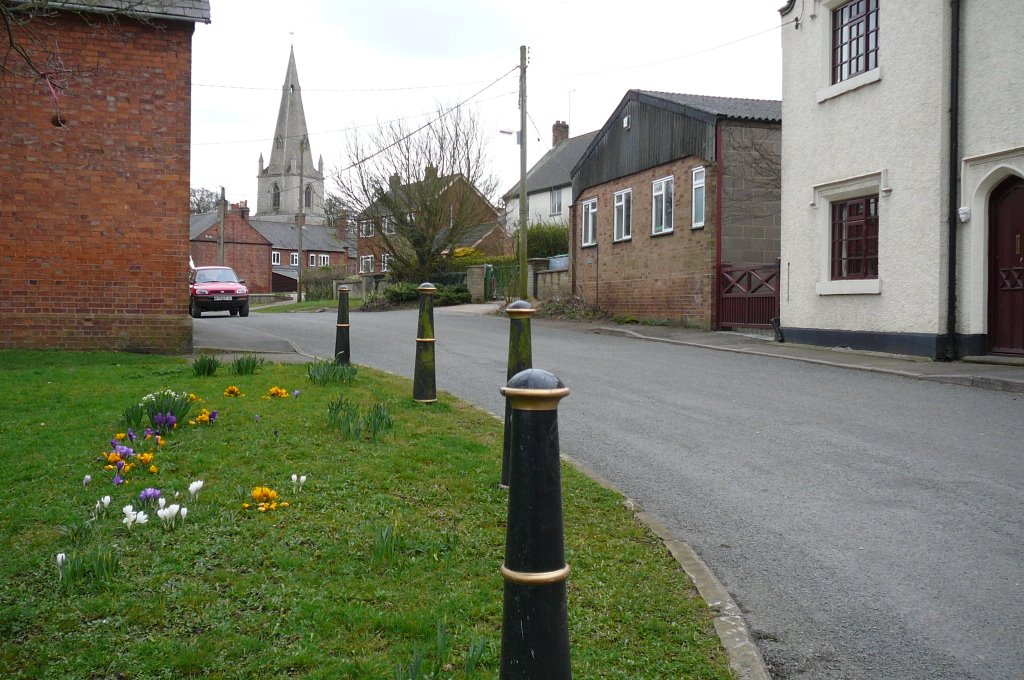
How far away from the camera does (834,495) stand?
18.8 feet

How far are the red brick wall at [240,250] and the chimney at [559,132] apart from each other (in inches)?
1203

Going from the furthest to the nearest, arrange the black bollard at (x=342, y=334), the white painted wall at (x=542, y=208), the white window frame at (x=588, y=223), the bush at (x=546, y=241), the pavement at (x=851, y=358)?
the white painted wall at (x=542, y=208)
the bush at (x=546, y=241)
the white window frame at (x=588, y=223)
the pavement at (x=851, y=358)
the black bollard at (x=342, y=334)

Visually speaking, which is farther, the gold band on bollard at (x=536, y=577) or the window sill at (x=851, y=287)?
the window sill at (x=851, y=287)

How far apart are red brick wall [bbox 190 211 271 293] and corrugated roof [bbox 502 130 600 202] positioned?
30276mm

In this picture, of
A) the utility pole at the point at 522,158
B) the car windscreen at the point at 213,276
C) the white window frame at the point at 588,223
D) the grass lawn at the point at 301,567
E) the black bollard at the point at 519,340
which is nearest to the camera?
the grass lawn at the point at 301,567

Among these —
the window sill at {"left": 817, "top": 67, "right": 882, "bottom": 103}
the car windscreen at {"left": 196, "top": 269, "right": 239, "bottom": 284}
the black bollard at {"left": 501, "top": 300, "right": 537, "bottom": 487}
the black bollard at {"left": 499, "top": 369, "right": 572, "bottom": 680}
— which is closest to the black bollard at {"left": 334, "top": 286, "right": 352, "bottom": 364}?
the black bollard at {"left": 501, "top": 300, "right": 537, "bottom": 487}

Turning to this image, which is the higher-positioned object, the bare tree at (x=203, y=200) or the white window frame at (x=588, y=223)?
the bare tree at (x=203, y=200)

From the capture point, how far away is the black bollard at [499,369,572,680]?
83.1 inches

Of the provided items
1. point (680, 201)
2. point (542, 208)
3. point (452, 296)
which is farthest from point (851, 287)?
point (542, 208)

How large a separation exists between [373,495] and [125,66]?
32.8 ft

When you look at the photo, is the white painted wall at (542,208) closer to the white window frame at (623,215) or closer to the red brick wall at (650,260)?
the red brick wall at (650,260)

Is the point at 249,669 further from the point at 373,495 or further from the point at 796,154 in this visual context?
the point at 796,154

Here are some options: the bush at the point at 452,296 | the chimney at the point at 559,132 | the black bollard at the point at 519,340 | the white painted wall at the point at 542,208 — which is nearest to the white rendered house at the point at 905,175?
the black bollard at the point at 519,340

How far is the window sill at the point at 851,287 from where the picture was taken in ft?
50.1
